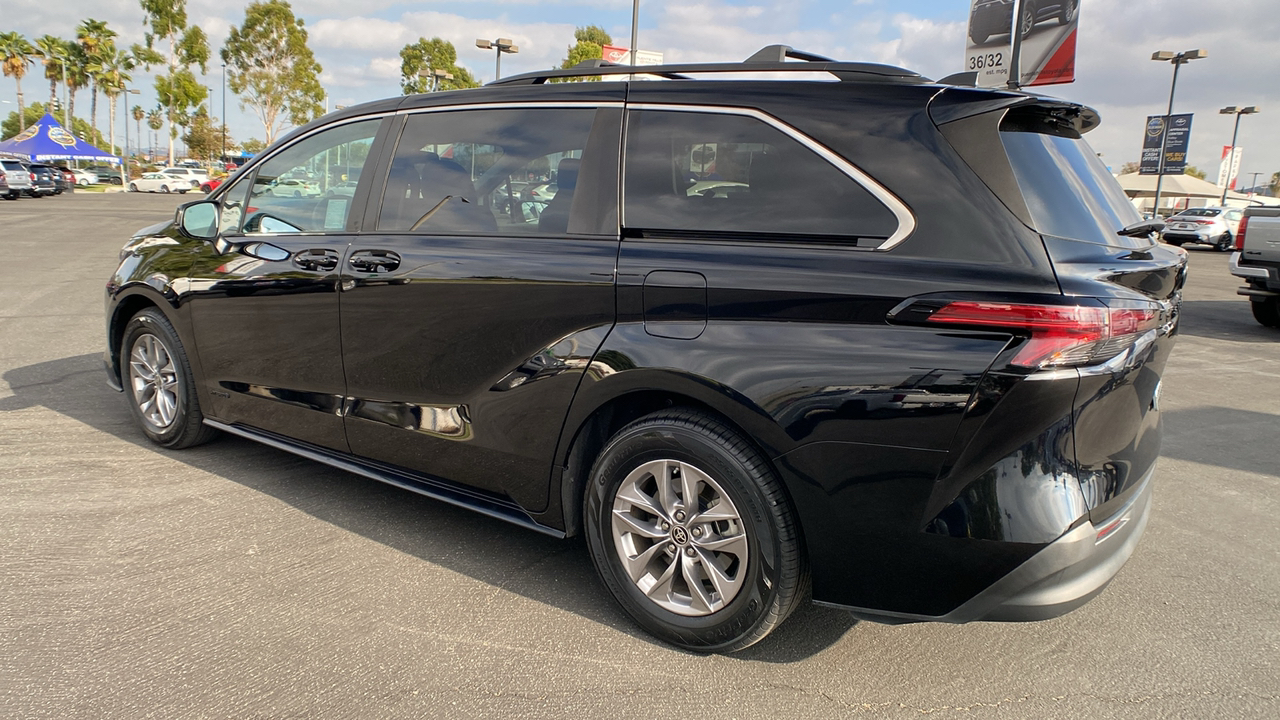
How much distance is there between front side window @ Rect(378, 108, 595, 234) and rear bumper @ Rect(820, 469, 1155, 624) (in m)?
1.80

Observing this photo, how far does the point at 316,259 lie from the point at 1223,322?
12379 mm

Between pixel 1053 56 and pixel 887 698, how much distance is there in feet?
36.9

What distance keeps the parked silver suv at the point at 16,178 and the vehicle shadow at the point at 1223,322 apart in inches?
1575

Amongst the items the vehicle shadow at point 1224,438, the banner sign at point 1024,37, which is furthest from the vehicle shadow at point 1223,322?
the vehicle shadow at point 1224,438

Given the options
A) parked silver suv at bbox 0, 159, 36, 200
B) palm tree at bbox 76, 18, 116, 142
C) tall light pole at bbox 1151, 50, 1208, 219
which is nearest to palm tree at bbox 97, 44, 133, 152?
palm tree at bbox 76, 18, 116, 142

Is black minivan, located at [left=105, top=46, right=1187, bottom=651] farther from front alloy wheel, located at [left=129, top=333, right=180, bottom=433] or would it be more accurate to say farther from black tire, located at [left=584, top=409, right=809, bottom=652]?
front alloy wheel, located at [left=129, top=333, right=180, bottom=433]

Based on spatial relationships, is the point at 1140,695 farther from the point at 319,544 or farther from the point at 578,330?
the point at 319,544

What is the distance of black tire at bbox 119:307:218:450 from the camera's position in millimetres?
4480

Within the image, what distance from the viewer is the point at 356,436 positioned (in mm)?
3723

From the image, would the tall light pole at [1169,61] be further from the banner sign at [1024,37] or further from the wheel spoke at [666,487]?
the wheel spoke at [666,487]

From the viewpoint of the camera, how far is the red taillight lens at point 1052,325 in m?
2.21

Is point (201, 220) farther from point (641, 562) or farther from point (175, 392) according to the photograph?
point (641, 562)

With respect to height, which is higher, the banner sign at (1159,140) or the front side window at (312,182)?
the banner sign at (1159,140)

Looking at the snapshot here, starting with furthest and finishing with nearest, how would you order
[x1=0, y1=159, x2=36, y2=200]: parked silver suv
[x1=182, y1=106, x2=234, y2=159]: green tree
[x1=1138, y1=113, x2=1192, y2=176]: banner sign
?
[x1=182, y1=106, x2=234, y2=159]: green tree, [x1=1138, y1=113, x2=1192, y2=176]: banner sign, [x1=0, y1=159, x2=36, y2=200]: parked silver suv
